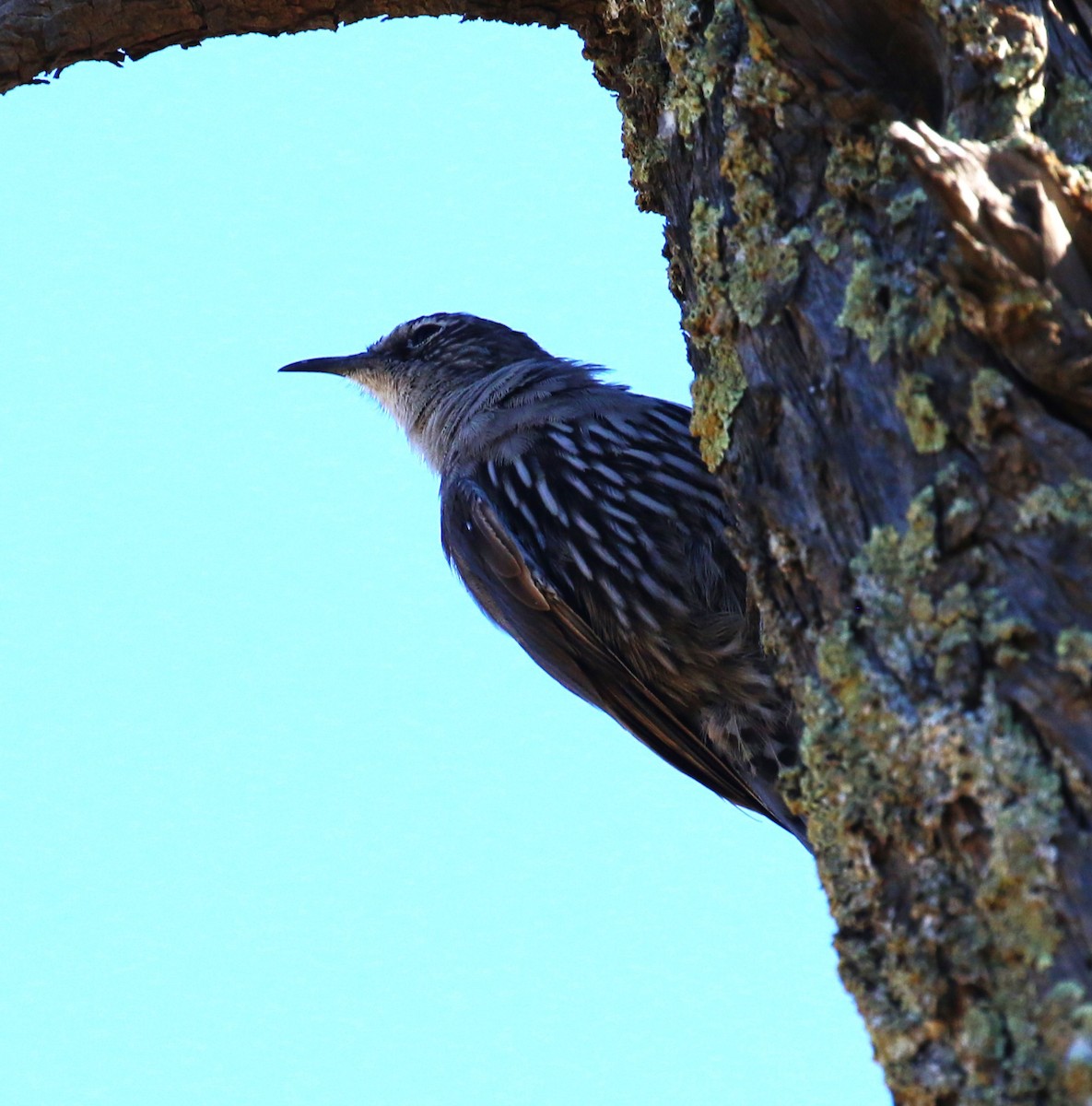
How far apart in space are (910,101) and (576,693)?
7.35ft

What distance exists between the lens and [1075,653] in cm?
183

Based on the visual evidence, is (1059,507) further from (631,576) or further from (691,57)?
(631,576)

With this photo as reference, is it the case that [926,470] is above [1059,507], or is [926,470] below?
above

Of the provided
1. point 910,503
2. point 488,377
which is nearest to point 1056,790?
point 910,503

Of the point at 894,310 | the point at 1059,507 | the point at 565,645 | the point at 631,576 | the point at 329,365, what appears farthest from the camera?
the point at 329,365

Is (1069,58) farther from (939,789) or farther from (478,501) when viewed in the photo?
(478,501)

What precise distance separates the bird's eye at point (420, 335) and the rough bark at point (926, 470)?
289 cm

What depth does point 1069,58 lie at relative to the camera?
2312mm

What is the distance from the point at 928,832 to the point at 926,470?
0.52 m

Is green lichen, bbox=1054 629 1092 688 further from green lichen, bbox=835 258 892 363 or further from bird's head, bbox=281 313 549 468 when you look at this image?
bird's head, bbox=281 313 549 468

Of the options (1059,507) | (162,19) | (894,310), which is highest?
(162,19)

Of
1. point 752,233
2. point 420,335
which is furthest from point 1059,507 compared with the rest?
point 420,335

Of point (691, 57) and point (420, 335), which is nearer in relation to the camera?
point (691, 57)

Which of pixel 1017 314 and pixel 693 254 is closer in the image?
pixel 1017 314
